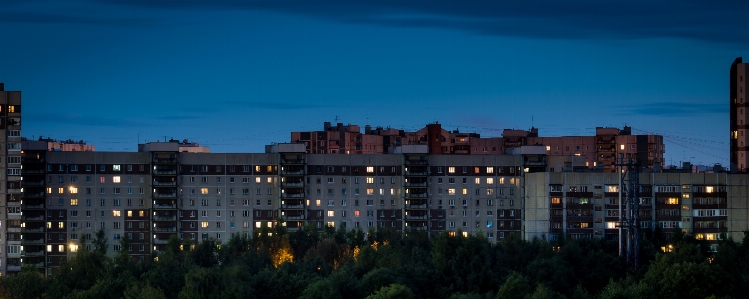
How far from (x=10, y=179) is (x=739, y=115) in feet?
143

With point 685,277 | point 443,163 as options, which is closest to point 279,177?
point 443,163

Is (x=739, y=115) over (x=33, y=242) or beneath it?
over

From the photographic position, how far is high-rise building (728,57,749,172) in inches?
3103

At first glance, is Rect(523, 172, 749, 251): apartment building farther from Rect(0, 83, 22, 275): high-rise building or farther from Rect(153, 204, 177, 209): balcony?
Rect(0, 83, 22, 275): high-rise building

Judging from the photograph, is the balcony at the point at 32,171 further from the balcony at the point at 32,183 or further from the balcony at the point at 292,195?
the balcony at the point at 292,195

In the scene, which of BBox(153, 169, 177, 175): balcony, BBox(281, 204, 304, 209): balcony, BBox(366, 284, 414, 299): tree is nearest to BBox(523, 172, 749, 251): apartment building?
BBox(281, 204, 304, 209): balcony

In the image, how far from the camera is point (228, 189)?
77.9m

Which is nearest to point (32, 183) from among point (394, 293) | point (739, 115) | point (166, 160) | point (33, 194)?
point (33, 194)

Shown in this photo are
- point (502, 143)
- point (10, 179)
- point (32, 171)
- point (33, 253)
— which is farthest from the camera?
point (502, 143)

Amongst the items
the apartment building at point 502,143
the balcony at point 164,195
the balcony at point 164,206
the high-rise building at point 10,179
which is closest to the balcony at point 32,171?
the balcony at point 164,195

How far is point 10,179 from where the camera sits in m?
67.7

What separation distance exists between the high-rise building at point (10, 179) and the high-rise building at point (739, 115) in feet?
137

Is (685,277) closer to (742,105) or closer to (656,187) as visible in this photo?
(656,187)

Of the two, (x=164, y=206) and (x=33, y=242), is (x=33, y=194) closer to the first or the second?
(x=33, y=242)
